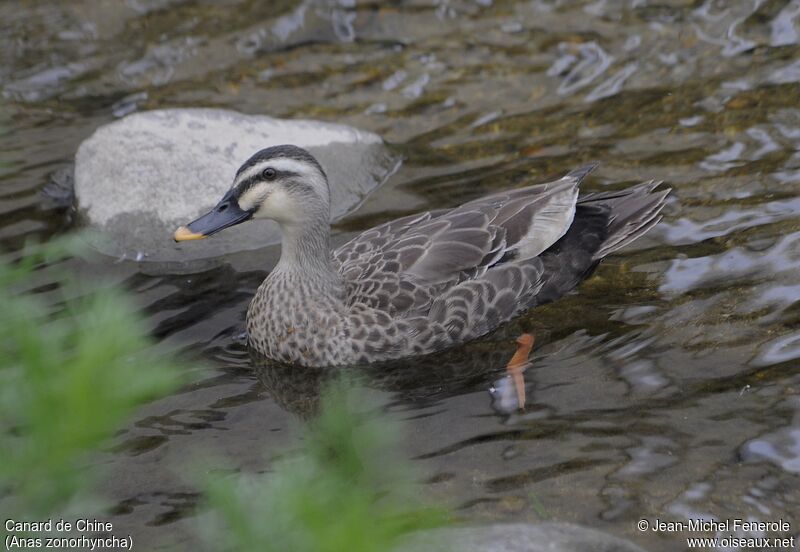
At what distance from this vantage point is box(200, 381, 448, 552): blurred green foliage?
1.66 m

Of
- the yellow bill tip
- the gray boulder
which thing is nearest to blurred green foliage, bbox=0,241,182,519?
the gray boulder

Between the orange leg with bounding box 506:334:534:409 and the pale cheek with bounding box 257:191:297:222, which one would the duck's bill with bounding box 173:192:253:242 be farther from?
the orange leg with bounding box 506:334:534:409

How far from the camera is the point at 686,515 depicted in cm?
464

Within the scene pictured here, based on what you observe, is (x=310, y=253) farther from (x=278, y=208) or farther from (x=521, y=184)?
(x=521, y=184)

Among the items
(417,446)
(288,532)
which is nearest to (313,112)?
(417,446)

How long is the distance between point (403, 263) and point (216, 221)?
1176 mm

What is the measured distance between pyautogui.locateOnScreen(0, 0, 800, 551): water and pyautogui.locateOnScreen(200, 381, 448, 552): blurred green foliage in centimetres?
209

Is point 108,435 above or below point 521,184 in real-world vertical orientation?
above

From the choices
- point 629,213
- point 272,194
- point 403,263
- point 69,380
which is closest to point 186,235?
point 272,194

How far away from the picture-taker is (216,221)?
20.2 ft

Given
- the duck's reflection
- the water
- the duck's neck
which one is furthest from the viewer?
the duck's neck

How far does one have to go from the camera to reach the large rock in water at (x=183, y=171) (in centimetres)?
779

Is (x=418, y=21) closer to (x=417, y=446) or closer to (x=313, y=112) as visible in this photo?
(x=313, y=112)

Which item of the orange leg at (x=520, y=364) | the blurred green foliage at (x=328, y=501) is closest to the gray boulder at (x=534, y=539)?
the orange leg at (x=520, y=364)
